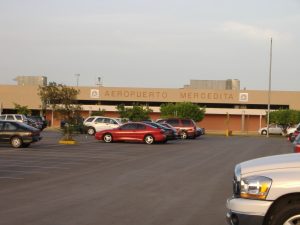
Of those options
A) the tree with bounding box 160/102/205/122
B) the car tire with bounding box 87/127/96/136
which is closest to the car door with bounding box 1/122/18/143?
the car tire with bounding box 87/127/96/136

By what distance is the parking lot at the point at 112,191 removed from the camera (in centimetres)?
1069

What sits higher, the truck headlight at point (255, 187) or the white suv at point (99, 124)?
the truck headlight at point (255, 187)

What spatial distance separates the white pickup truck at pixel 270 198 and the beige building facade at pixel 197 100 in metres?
73.0

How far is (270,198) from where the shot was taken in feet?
24.1

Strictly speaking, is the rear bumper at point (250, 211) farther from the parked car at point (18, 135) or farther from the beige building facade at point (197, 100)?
the beige building facade at point (197, 100)

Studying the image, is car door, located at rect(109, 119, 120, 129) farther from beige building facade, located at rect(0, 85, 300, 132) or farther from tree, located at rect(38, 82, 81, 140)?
beige building facade, located at rect(0, 85, 300, 132)

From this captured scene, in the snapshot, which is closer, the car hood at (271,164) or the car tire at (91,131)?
the car hood at (271,164)

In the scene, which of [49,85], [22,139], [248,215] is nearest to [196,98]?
[49,85]

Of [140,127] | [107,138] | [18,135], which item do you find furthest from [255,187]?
[107,138]

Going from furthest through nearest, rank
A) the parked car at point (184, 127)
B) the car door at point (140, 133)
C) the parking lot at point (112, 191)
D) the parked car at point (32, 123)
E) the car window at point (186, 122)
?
the parked car at point (32, 123), the car window at point (186, 122), the parked car at point (184, 127), the car door at point (140, 133), the parking lot at point (112, 191)

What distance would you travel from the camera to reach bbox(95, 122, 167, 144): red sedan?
126 feet

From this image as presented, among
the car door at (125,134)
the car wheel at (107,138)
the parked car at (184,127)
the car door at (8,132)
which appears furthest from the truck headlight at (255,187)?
the parked car at (184,127)

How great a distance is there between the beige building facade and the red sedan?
41900 millimetres

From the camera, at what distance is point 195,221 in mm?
10453
